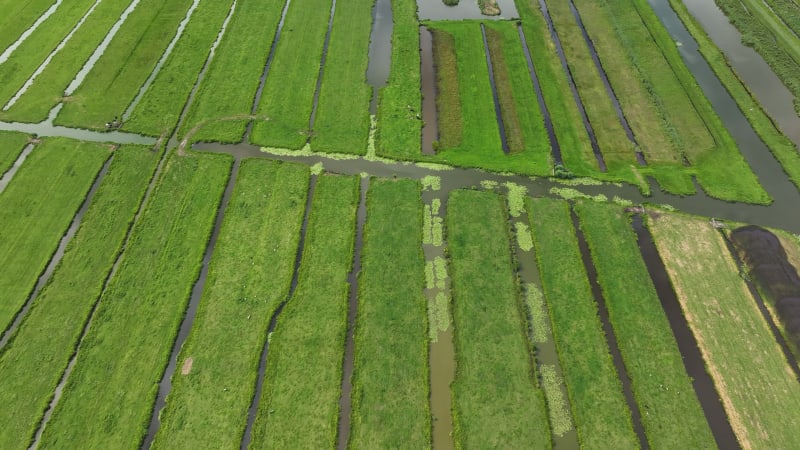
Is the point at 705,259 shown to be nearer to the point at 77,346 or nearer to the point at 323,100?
the point at 323,100

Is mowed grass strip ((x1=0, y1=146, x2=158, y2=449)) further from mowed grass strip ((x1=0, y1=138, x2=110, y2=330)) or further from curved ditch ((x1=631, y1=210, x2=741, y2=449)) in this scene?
curved ditch ((x1=631, y1=210, x2=741, y2=449))

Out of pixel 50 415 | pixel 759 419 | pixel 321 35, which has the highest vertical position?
pixel 321 35

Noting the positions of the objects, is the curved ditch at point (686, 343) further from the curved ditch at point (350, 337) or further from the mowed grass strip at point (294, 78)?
the mowed grass strip at point (294, 78)

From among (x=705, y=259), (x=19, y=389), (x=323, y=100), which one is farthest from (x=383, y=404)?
(x=323, y=100)

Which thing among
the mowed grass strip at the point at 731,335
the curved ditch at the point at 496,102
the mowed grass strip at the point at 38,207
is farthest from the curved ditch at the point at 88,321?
the mowed grass strip at the point at 731,335

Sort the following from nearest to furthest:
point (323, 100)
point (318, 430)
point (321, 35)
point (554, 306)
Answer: point (318, 430)
point (554, 306)
point (323, 100)
point (321, 35)

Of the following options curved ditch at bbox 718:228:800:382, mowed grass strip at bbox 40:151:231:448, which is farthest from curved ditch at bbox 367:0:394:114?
curved ditch at bbox 718:228:800:382
